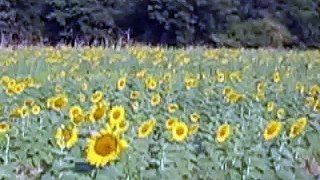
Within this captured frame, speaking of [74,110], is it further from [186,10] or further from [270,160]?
[186,10]

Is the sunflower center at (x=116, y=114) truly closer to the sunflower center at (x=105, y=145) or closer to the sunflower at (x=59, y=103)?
the sunflower center at (x=105, y=145)

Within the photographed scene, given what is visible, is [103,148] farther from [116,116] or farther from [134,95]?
[134,95]

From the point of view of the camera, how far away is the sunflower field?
2637 millimetres

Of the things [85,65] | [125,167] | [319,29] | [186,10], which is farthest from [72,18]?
[125,167]

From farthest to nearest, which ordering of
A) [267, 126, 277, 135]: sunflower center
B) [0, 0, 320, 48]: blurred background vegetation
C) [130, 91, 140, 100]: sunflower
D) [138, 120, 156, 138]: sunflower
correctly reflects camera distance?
[0, 0, 320, 48]: blurred background vegetation
[130, 91, 140, 100]: sunflower
[267, 126, 277, 135]: sunflower center
[138, 120, 156, 138]: sunflower

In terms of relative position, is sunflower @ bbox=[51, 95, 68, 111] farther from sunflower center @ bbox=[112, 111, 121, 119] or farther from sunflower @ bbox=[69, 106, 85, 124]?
sunflower center @ bbox=[112, 111, 121, 119]

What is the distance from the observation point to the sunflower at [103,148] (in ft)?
7.46

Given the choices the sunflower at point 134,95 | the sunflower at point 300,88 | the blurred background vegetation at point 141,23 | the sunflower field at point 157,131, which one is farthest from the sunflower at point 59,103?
the blurred background vegetation at point 141,23

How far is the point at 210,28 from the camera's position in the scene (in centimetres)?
1956

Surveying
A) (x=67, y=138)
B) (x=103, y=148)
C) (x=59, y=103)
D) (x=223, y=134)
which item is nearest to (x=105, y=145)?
(x=103, y=148)

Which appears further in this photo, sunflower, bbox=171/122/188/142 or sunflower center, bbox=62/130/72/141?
sunflower, bbox=171/122/188/142

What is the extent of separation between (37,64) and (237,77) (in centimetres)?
170

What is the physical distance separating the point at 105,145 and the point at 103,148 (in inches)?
0.6

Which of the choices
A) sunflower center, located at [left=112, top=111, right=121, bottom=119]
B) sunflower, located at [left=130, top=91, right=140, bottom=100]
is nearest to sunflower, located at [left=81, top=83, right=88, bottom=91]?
sunflower, located at [left=130, top=91, right=140, bottom=100]
